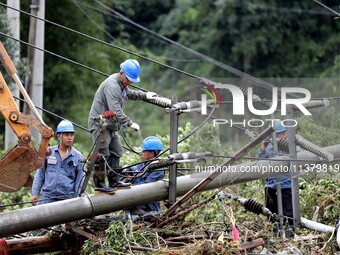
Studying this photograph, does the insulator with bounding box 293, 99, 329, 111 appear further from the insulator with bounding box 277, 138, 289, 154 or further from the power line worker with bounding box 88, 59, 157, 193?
the power line worker with bounding box 88, 59, 157, 193

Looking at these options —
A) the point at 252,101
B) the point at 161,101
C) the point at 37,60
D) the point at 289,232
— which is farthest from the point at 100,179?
the point at 37,60

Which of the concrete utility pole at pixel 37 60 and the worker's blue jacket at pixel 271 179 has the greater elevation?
the concrete utility pole at pixel 37 60

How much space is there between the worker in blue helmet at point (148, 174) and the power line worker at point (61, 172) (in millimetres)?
775

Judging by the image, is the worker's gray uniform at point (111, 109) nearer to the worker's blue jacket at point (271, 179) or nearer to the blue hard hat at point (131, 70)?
the blue hard hat at point (131, 70)

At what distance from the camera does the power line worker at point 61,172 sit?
50.1 feet

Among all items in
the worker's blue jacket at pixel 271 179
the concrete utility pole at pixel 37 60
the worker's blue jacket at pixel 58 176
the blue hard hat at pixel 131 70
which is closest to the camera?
the blue hard hat at pixel 131 70

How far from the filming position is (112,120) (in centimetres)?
1421

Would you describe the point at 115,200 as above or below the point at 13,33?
below

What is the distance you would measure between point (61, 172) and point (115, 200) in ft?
3.88

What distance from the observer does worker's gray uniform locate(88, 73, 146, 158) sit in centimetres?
1430

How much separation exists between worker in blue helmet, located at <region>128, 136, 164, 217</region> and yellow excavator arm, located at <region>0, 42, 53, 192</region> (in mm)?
1357

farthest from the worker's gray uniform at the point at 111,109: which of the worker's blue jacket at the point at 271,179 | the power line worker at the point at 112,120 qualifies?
the worker's blue jacket at the point at 271,179

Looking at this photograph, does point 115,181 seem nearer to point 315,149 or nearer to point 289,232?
point 289,232

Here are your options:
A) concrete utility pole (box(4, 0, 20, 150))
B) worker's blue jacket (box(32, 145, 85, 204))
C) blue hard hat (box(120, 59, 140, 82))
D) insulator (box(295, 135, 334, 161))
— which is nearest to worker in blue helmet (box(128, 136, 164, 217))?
worker's blue jacket (box(32, 145, 85, 204))
